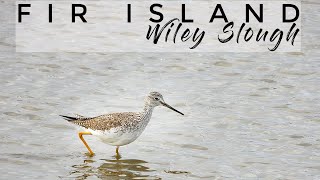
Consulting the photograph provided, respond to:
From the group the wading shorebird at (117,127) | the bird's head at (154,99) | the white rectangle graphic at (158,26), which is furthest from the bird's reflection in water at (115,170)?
the white rectangle graphic at (158,26)

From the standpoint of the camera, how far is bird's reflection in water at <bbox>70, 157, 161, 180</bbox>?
14311 millimetres

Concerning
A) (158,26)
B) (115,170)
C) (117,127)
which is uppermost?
(158,26)

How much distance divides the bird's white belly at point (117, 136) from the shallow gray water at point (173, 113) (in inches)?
15.7

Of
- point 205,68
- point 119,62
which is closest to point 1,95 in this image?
point 119,62

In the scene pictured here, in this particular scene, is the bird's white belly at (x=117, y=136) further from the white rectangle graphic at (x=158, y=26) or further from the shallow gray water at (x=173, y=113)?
the white rectangle graphic at (x=158, y=26)

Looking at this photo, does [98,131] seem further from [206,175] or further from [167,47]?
[167,47]

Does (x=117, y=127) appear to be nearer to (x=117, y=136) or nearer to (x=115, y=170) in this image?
(x=117, y=136)

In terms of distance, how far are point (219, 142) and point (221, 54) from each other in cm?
655

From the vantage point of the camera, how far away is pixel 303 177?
14.4 m

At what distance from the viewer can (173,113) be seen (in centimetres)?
1805

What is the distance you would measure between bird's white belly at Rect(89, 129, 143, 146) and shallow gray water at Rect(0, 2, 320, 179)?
1.31 ft

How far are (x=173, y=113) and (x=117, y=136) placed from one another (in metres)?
3.44

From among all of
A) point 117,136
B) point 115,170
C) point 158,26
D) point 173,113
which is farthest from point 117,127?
point 158,26

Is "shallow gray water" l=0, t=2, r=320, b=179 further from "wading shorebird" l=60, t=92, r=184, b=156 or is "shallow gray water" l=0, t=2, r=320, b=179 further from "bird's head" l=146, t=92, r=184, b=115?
"bird's head" l=146, t=92, r=184, b=115
